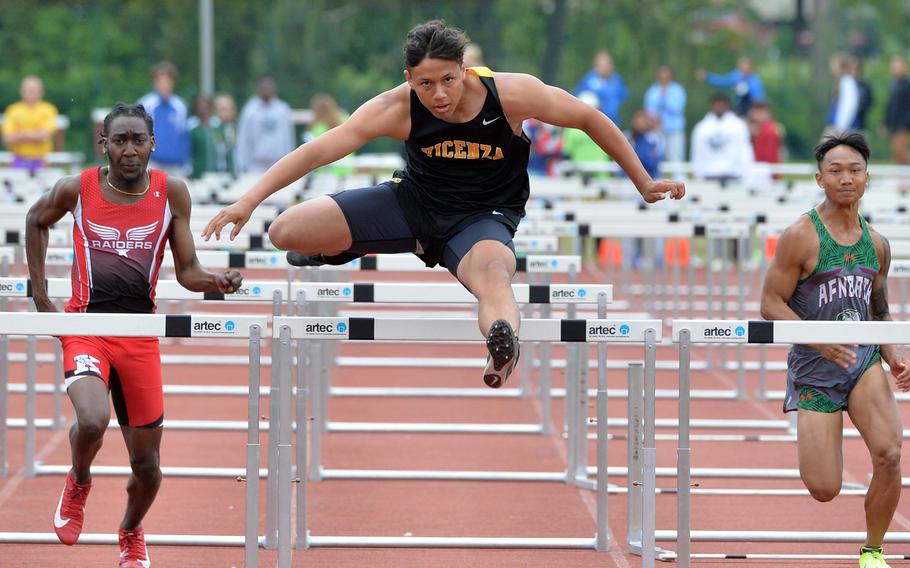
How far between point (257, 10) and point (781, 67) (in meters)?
10.7

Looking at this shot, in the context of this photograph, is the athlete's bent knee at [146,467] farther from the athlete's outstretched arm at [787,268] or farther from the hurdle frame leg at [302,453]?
the athlete's outstretched arm at [787,268]

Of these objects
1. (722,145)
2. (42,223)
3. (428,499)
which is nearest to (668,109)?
(722,145)

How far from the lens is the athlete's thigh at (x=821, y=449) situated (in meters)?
6.21

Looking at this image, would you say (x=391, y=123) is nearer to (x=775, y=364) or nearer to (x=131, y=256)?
(x=131, y=256)

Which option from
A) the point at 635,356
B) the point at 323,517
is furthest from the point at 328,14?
the point at 323,517

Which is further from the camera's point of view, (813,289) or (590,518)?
(590,518)

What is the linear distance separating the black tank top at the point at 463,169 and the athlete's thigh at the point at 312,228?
295 millimetres

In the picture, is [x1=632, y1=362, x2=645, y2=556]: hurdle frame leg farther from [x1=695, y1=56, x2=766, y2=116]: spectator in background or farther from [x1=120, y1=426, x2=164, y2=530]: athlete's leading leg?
[x1=695, y1=56, x2=766, y2=116]: spectator in background

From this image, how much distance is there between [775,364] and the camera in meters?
13.0

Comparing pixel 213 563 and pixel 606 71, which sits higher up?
pixel 606 71

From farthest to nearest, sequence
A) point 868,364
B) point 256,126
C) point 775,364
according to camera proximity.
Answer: point 256,126 < point 775,364 < point 868,364

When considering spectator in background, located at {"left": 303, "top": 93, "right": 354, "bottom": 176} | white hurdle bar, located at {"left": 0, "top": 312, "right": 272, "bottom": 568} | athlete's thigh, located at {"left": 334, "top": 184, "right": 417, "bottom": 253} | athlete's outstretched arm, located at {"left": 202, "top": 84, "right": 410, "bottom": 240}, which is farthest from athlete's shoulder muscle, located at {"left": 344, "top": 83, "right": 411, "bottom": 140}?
spectator in background, located at {"left": 303, "top": 93, "right": 354, "bottom": 176}

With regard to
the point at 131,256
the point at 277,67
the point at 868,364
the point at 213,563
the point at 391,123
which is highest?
the point at 277,67

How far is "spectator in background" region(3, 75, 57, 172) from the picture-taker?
2008 cm
